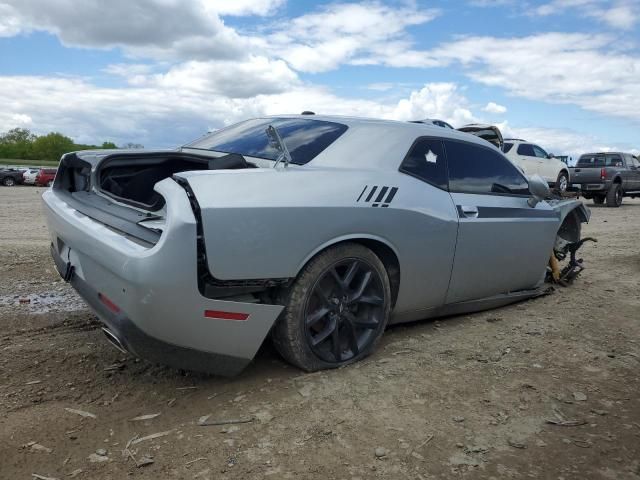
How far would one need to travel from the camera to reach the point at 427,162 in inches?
151

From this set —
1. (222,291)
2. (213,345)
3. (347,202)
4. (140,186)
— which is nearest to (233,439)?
(213,345)

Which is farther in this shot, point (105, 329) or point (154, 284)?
point (105, 329)

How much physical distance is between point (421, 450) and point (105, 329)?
1.69 m

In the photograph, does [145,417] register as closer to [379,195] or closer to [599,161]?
[379,195]

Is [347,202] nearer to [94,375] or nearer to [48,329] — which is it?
[94,375]

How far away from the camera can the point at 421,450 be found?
254 centimetres

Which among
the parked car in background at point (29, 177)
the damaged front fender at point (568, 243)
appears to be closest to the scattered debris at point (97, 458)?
the damaged front fender at point (568, 243)

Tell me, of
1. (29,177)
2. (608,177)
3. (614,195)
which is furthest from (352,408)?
(29,177)

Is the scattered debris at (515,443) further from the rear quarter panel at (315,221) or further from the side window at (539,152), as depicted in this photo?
the side window at (539,152)

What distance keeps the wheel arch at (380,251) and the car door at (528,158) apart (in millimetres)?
15101

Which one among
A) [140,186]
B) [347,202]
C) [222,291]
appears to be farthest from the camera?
[140,186]

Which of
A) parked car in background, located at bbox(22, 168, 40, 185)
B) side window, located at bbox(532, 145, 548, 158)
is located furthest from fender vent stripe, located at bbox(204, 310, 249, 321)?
parked car in background, located at bbox(22, 168, 40, 185)

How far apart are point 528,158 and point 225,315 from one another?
1663 cm

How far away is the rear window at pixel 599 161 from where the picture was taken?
19016mm
